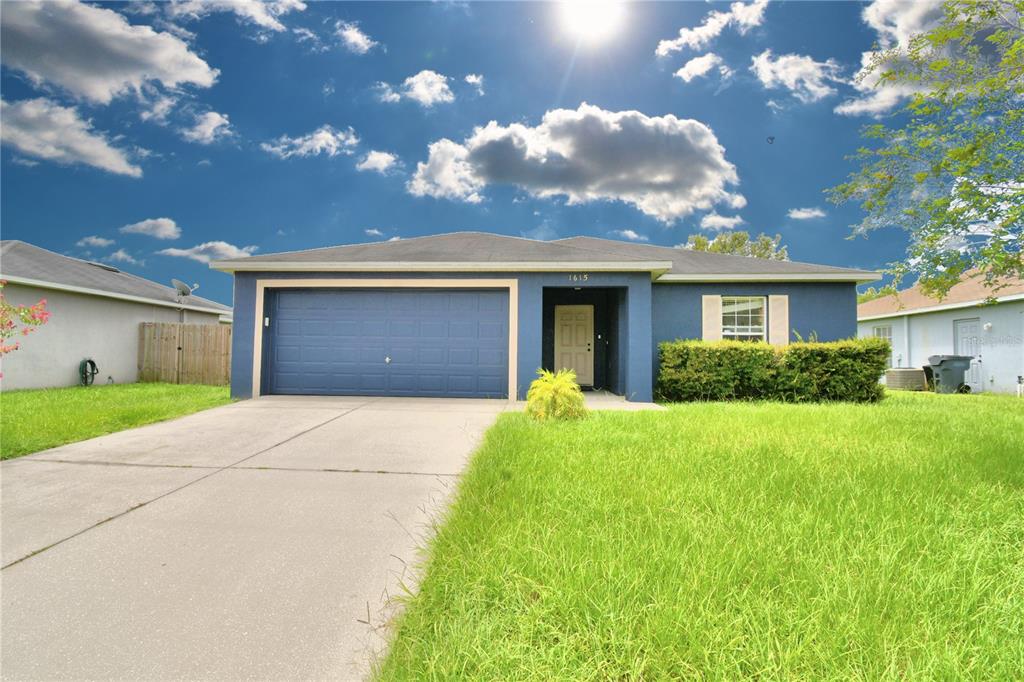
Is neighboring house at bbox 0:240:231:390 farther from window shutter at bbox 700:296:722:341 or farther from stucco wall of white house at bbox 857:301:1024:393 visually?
stucco wall of white house at bbox 857:301:1024:393

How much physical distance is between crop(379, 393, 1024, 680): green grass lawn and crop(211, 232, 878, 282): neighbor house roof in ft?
18.0

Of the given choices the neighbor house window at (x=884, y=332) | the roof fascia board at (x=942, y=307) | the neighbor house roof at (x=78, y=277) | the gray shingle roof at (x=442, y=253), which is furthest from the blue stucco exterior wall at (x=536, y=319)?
the neighbor house window at (x=884, y=332)

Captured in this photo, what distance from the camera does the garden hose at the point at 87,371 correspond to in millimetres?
11375

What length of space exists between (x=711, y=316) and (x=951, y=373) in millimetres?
8596

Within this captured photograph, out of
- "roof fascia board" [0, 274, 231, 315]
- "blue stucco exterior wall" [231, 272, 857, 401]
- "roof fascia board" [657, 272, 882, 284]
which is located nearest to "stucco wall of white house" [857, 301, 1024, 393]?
"roof fascia board" [657, 272, 882, 284]

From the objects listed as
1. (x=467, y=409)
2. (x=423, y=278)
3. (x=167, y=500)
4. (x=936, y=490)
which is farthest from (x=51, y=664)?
Result: (x=423, y=278)

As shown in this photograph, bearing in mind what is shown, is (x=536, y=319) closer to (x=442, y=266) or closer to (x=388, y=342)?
(x=442, y=266)

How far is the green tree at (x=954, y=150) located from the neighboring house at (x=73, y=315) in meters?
16.3

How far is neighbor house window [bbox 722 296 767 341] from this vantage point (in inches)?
404

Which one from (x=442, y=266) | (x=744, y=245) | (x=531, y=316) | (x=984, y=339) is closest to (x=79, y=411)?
(x=442, y=266)

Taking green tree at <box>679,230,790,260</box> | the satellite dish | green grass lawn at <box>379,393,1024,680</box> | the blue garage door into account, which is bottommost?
green grass lawn at <box>379,393,1024,680</box>

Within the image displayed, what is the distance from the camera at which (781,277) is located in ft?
33.0

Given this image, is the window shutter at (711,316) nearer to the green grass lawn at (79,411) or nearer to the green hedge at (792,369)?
the green hedge at (792,369)

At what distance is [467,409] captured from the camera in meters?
7.52
